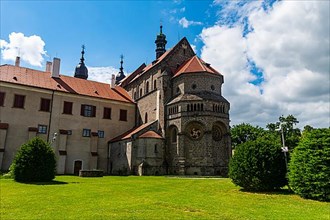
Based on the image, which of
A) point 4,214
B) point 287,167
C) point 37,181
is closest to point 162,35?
point 37,181

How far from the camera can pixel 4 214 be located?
8.89 metres

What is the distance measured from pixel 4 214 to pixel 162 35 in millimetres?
48791

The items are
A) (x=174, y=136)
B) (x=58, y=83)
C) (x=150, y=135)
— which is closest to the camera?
(x=150, y=135)

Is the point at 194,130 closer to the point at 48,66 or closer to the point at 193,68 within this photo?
the point at 193,68

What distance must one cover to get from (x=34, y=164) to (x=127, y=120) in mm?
23218

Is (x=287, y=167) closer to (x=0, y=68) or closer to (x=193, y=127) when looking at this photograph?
(x=193, y=127)

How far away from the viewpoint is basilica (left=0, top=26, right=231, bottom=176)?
3334cm

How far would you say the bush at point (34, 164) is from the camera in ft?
67.6

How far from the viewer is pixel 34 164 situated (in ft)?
68.2

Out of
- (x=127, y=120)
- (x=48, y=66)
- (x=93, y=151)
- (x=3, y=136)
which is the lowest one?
(x=93, y=151)

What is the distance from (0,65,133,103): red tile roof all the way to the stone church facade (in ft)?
29.2

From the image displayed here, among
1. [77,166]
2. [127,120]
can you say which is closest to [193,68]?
[127,120]

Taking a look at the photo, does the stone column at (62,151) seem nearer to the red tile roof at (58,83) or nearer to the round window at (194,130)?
the red tile roof at (58,83)

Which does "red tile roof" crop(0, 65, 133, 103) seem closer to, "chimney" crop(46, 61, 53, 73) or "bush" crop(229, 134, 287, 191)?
"chimney" crop(46, 61, 53, 73)
